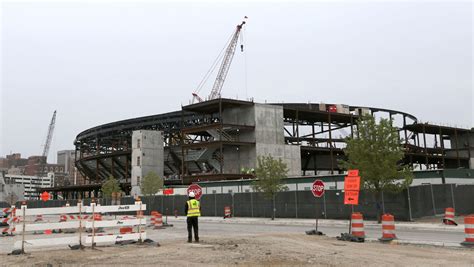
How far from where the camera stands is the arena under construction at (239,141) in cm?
7519

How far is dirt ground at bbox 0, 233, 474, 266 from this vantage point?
11.8m

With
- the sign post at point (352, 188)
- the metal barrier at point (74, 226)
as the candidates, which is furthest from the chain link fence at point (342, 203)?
the metal barrier at point (74, 226)

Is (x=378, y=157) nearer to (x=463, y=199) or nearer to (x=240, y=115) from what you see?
(x=463, y=199)

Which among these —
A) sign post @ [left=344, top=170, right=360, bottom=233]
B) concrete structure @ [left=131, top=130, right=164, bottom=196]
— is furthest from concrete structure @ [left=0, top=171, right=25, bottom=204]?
sign post @ [left=344, top=170, right=360, bottom=233]

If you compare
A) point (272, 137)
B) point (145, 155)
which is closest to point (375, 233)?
point (272, 137)

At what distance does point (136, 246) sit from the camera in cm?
1582

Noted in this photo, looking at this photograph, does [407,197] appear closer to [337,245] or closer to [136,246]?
[337,245]

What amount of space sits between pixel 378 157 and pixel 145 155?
2579 inches

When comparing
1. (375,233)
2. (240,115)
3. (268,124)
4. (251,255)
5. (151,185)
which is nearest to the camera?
(251,255)

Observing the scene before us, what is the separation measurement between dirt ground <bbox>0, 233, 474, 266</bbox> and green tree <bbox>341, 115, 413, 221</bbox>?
45.2ft

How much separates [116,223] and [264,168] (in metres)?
24.3

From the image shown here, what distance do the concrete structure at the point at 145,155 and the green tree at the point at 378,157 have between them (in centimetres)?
6140

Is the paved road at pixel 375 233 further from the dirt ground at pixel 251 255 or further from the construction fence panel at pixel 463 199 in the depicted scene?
the construction fence panel at pixel 463 199

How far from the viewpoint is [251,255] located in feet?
42.1
